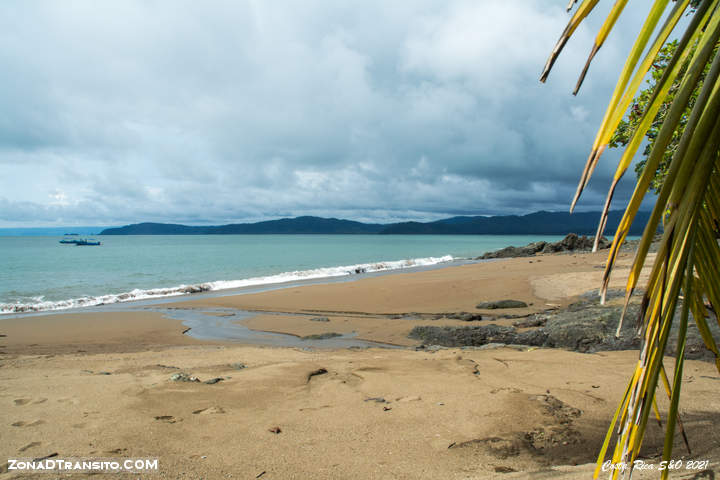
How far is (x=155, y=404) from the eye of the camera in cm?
450

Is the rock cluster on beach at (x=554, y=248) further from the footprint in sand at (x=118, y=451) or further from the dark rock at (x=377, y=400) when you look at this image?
the footprint in sand at (x=118, y=451)

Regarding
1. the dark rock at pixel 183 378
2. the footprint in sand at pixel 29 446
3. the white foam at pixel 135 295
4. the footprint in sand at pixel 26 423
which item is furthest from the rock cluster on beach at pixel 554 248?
the footprint in sand at pixel 29 446

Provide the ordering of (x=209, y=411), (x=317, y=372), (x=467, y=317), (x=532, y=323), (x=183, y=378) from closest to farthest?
1. (x=209, y=411)
2. (x=183, y=378)
3. (x=317, y=372)
4. (x=532, y=323)
5. (x=467, y=317)

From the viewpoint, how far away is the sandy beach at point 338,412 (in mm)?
3264

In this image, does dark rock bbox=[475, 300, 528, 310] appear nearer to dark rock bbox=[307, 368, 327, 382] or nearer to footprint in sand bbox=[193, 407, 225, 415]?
dark rock bbox=[307, 368, 327, 382]

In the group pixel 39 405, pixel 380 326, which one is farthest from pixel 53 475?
pixel 380 326

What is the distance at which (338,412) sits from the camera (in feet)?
14.4

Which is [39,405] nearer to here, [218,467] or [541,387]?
[218,467]

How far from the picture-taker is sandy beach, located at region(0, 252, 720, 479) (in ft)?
10.7

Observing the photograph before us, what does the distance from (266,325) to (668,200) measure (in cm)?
1218

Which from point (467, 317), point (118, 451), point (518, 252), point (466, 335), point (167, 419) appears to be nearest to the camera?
point (118, 451)

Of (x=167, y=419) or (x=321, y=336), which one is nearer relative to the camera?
(x=167, y=419)

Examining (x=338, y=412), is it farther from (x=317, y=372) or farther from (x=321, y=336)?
(x=321, y=336)

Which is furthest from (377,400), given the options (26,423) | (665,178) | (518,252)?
(518,252)
